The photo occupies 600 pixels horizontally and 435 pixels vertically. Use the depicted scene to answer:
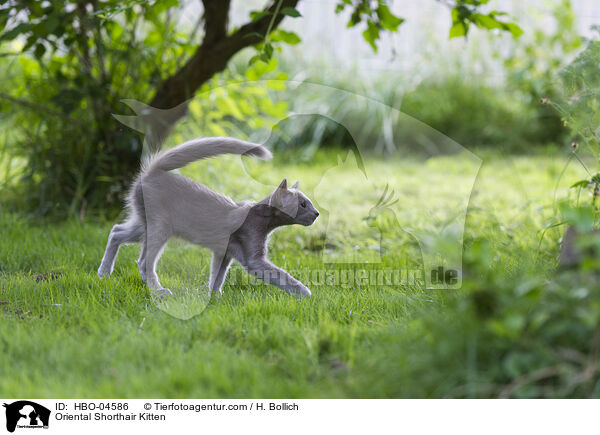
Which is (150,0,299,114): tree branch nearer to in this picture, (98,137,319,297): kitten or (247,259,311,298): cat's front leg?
(98,137,319,297): kitten

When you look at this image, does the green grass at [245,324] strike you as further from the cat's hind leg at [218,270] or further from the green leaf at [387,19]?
the green leaf at [387,19]

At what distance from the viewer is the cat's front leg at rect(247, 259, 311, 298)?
9.15 ft

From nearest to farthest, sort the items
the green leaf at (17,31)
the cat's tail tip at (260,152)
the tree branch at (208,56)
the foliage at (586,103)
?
the cat's tail tip at (260,152) → the foliage at (586,103) → the green leaf at (17,31) → the tree branch at (208,56)

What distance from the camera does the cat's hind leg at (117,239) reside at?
3.00 meters

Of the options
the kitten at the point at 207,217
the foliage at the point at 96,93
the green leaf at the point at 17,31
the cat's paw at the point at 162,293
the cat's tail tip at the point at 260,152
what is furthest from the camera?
the foliage at the point at 96,93

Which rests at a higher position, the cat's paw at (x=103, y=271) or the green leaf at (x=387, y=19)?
the green leaf at (x=387, y=19)

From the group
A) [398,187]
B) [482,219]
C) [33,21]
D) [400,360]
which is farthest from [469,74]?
[400,360]

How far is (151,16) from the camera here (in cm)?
388

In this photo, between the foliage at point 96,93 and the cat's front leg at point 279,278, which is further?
the foliage at point 96,93

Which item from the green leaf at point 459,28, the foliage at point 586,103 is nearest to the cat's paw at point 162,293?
the foliage at point 586,103

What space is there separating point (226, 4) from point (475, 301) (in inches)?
121

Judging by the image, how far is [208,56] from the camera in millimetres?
4156

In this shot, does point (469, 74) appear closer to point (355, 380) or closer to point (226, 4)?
point (226, 4)
